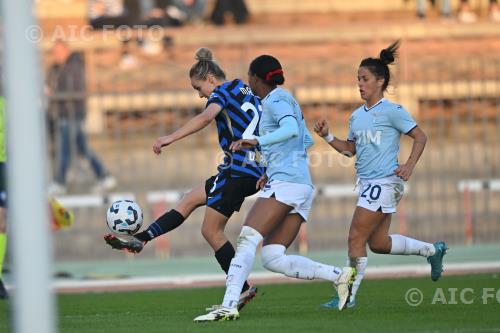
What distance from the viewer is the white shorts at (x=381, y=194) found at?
33.2 ft

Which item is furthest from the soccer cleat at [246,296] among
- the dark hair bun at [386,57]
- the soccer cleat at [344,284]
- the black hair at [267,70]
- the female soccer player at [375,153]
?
the dark hair bun at [386,57]

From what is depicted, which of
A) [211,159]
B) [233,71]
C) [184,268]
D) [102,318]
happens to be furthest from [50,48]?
[102,318]

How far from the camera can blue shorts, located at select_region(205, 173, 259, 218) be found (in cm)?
1004

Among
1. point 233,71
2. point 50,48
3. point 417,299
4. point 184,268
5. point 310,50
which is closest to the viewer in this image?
point 417,299

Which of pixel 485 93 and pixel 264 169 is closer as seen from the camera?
pixel 264 169

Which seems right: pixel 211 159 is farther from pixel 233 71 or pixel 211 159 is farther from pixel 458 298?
pixel 458 298

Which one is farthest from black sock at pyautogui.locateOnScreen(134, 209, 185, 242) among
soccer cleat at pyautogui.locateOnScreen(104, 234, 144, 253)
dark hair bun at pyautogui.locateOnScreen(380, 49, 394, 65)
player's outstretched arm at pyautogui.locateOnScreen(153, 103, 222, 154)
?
dark hair bun at pyautogui.locateOnScreen(380, 49, 394, 65)

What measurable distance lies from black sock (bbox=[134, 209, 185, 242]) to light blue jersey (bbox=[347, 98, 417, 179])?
152 centimetres

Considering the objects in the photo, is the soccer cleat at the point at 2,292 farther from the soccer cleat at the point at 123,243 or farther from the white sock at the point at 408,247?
the white sock at the point at 408,247

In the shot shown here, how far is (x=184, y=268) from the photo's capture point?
663 inches

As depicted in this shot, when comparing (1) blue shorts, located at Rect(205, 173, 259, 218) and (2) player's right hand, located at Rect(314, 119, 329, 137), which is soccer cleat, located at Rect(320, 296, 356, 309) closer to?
(1) blue shorts, located at Rect(205, 173, 259, 218)

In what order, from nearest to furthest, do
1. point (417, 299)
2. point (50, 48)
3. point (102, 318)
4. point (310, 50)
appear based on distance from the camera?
point (102, 318) → point (417, 299) → point (50, 48) → point (310, 50)

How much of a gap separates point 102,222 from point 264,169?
28.4 feet

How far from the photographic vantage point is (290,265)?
9562mm
